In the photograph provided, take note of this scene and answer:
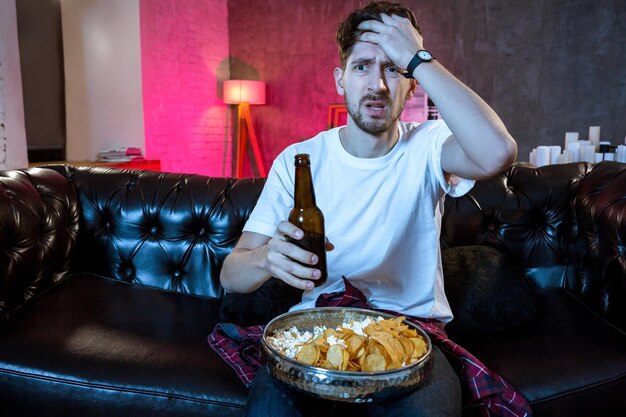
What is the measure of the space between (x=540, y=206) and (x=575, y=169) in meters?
0.21

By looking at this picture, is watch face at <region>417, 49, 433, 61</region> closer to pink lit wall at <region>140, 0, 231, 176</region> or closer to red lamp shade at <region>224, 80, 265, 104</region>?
pink lit wall at <region>140, 0, 231, 176</region>

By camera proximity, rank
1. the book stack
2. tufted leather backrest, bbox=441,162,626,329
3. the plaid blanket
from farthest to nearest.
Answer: the book stack → tufted leather backrest, bbox=441,162,626,329 → the plaid blanket

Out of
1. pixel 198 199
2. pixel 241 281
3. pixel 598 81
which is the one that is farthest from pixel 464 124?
pixel 598 81

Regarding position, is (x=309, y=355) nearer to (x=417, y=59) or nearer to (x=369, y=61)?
(x=417, y=59)

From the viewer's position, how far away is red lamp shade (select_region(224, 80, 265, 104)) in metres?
5.63

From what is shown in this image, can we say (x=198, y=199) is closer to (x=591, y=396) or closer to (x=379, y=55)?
(x=379, y=55)

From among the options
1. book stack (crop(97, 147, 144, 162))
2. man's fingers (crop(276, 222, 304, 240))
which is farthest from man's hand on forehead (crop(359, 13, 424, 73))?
book stack (crop(97, 147, 144, 162))

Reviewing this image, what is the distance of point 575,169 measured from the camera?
1988 millimetres

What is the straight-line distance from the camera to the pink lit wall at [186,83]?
4.83 m

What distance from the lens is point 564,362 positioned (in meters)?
1.37

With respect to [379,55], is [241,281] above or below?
below

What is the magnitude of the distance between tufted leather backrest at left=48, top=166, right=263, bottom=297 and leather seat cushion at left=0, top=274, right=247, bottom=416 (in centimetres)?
36

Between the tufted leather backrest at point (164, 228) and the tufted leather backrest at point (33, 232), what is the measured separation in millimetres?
93

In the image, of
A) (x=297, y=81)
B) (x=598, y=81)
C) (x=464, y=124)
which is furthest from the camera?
(x=297, y=81)
